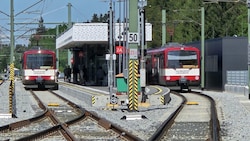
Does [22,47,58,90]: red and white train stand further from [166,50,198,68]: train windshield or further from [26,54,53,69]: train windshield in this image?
[166,50,198,68]: train windshield

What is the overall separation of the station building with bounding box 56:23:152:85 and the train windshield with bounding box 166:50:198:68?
3.84 meters

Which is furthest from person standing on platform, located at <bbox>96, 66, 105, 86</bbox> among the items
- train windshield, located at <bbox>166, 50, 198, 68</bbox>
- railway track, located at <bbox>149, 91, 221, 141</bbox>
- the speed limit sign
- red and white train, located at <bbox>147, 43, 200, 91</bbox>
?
the speed limit sign

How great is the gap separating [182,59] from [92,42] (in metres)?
9.29

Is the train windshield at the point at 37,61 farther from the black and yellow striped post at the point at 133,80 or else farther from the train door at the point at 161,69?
the black and yellow striped post at the point at 133,80

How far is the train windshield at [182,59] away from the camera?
147 feet

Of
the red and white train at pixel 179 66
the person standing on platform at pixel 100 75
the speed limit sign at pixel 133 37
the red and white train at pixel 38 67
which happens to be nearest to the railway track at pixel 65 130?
the speed limit sign at pixel 133 37

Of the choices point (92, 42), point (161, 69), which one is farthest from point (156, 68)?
point (92, 42)

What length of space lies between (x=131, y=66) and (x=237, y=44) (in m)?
25.9

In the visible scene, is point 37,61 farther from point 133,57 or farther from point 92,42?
point 133,57

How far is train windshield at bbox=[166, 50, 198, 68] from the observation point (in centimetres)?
4494

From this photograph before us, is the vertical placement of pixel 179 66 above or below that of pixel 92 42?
below

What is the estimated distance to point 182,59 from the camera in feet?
148

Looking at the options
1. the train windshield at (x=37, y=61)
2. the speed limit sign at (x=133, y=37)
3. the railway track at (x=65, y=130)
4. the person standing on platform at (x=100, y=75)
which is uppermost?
the speed limit sign at (x=133, y=37)

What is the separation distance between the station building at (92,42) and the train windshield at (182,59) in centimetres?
384
